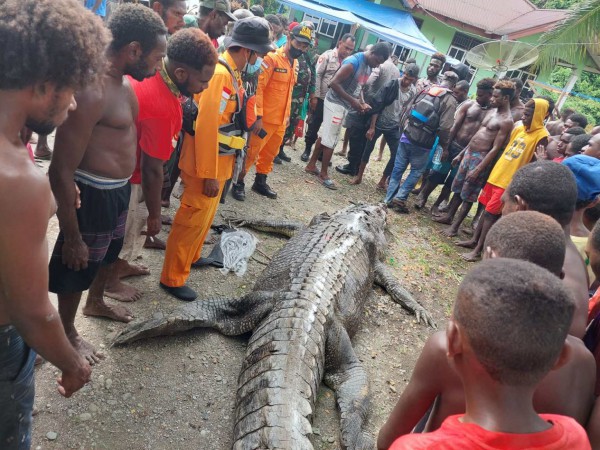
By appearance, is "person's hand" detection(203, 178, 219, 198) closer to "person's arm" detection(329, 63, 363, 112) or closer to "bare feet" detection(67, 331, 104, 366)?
"bare feet" detection(67, 331, 104, 366)

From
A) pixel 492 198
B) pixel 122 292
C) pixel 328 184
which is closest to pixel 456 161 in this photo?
pixel 492 198

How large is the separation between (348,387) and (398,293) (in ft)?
5.45

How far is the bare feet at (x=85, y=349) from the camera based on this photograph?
238 cm

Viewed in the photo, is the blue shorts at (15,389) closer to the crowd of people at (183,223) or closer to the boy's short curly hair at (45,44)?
the crowd of people at (183,223)

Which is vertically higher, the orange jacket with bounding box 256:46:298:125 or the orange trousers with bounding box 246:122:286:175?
the orange jacket with bounding box 256:46:298:125

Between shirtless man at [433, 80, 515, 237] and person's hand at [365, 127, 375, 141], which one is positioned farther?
person's hand at [365, 127, 375, 141]

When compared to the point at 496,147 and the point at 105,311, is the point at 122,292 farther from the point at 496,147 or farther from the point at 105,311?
the point at 496,147

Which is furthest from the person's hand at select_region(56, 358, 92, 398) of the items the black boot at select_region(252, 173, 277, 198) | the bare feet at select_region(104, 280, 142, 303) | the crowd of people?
the black boot at select_region(252, 173, 277, 198)

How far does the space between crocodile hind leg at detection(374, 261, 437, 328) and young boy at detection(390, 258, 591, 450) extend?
3.08m

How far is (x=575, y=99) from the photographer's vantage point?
17.5m

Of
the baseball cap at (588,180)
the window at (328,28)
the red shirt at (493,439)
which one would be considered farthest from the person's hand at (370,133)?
the window at (328,28)

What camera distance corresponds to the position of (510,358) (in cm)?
91

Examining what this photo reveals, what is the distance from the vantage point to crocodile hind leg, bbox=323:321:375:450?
97.4 inches

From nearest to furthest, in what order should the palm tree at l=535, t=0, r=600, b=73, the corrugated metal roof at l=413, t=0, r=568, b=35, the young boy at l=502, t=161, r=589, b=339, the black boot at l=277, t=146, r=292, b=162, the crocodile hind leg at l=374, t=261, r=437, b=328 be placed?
1. the young boy at l=502, t=161, r=589, b=339
2. the crocodile hind leg at l=374, t=261, r=437, b=328
3. the palm tree at l=535, t=0, r=600, b=73
4. the black boot at l=277, t=146, r=292, b=162
5. the corrugated metal roof at l=413, t=0, r=568, b=35
